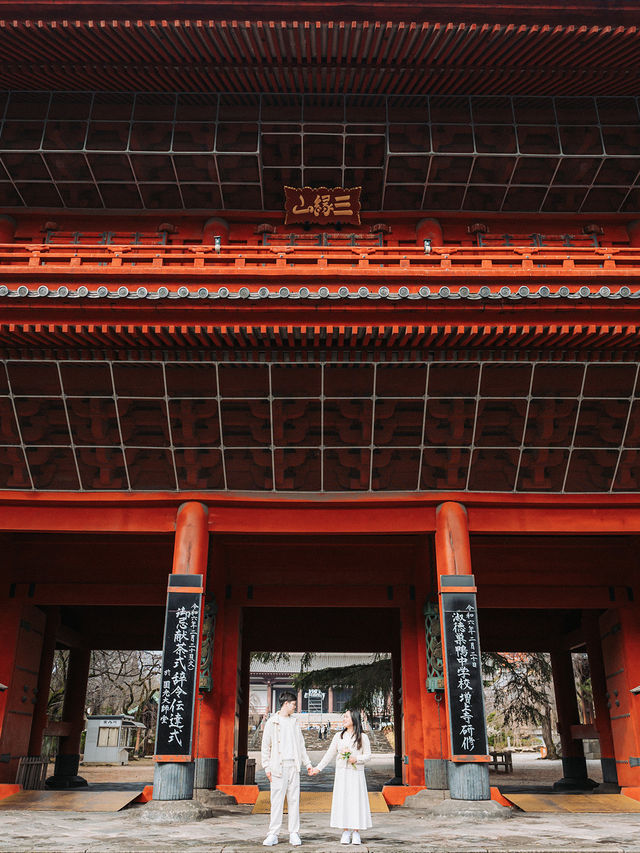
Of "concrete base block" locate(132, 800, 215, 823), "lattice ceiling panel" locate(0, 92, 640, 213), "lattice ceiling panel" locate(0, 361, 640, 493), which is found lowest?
"concrete base block" locate(132, 800, 215, 823)

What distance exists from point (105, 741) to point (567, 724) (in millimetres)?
20573

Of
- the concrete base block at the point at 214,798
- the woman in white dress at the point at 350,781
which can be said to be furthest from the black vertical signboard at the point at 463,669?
the concrete base block at the point at 214,798

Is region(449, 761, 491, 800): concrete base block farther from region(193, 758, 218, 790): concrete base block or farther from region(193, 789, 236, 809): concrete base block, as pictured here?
region(193, 758, 218, 790): concrete base block

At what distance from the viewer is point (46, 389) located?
10.9 meters

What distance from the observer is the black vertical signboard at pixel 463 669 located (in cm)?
1006

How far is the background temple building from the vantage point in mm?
10125

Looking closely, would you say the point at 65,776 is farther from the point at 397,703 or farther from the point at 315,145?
the point at 315,145

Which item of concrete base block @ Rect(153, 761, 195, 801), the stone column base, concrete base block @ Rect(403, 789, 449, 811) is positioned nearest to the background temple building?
concrete base block @ Rect(153, 761, 195, 801)

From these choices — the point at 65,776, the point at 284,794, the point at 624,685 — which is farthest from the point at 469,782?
the point at 65,776

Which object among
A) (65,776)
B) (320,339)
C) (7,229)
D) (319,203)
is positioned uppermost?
(319,203)

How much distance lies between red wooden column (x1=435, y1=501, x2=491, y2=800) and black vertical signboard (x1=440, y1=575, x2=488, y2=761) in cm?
7

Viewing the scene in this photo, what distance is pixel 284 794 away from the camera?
7.49 metres

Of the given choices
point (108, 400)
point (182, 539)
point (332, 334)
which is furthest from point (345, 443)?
point (108, 400)

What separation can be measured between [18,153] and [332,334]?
830 centimetres
